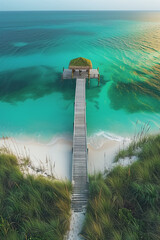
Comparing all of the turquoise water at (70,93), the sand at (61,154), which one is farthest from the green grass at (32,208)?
the turquoise water at (70,93)

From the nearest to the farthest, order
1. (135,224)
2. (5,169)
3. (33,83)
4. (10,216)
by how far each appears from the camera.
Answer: (135,224) < (10,216) < (5,169) < (33,83)

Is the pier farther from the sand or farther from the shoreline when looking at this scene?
the shoreline

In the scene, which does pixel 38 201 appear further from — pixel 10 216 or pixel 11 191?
pixel 11 191

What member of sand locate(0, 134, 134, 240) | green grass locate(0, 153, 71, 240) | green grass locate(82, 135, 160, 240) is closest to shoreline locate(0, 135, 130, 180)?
sand locate(0, 134, 134, 240)

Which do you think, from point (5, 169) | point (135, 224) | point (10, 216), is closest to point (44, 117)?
point (5, 169)

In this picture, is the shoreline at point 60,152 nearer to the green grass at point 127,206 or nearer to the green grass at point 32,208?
the green grass at point 32,208

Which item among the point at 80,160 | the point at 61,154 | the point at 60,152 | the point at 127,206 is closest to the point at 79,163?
the point at 80,160
